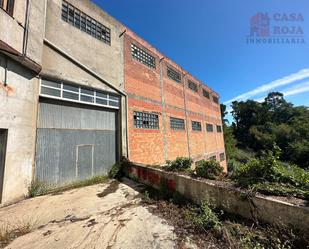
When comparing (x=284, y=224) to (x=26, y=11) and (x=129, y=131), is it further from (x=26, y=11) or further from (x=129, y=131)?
(x=26, y=11)

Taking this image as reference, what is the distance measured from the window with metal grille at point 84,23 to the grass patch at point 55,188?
760cm

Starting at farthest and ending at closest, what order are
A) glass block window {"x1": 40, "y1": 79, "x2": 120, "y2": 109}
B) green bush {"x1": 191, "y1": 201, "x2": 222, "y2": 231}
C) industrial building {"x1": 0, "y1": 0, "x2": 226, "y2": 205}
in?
glass block window {"x1": 40, "y1": 79, "x2": 120, "y2": 109}, industrial building {"x1": 0, "y1": 0, "x2": 226, "y2": 205}, green bush {"x1": 191, "y1": 201, "x2": 222, "y2": 231}

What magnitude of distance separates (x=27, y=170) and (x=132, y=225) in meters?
4.68

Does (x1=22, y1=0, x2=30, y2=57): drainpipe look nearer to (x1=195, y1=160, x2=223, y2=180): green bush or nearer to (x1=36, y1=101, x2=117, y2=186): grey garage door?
(x1=36, y1=101, x2=117, y2=186): grey garage door

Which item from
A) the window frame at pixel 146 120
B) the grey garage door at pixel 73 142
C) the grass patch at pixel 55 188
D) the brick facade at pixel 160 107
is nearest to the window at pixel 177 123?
the brick facade at pixel 160 107

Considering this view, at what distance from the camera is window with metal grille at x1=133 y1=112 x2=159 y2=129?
10.7 m

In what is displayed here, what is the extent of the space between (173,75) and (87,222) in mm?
14231

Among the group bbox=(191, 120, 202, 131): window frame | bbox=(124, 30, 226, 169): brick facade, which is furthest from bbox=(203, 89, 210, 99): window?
bbox=(191, 120, 202, 131): window frame

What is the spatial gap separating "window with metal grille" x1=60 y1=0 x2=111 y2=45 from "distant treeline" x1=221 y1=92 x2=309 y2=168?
29.9m

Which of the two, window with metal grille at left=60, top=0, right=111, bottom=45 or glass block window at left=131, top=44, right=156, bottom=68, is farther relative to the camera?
glass block window at left=131, top=44, right=156, bottom=68

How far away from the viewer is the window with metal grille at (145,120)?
10729 millimetres

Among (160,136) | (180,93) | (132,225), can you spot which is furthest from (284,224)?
(180,93)

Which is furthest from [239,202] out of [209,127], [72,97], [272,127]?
[272,127]

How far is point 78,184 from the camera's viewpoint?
754 cm
